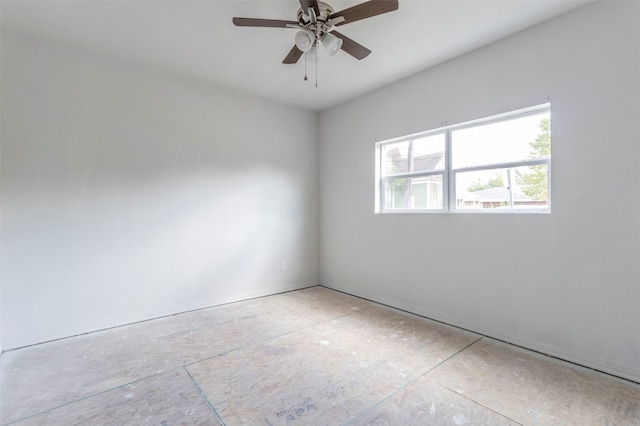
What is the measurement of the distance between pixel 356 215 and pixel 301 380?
242cm

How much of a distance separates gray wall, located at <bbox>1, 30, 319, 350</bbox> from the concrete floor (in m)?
0.48

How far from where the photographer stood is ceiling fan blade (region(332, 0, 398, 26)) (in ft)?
5.89

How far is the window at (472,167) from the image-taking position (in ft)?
8.27

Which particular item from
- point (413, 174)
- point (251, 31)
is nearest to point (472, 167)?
point (413, 174)

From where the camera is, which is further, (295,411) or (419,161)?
(419,161)

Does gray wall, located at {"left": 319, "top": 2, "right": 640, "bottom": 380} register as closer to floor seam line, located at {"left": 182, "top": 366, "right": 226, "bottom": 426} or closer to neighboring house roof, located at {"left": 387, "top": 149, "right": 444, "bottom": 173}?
neighboring house roof, located at {"left": 387, "top": 149, "right": 444, "bottom": 173}

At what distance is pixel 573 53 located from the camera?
2.28 metres

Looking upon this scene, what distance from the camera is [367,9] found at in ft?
6.15

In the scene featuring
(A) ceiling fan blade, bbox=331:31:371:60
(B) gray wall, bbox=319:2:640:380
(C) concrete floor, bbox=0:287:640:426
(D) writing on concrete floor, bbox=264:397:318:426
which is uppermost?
(A) ceiling fan blade, bbox=331:31:371:60

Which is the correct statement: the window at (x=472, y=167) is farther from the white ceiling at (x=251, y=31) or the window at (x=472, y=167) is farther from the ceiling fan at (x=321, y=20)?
the ceiling fan at (x=321, y=20)

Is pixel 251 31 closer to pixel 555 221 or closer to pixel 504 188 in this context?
pixel 504 188

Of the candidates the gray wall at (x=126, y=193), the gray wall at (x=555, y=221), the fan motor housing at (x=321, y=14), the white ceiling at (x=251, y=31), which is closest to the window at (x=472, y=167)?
the gray wall at (x=555, y=221)

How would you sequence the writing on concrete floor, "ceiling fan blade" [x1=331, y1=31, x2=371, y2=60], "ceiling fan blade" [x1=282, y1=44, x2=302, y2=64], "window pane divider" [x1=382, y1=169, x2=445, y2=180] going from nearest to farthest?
the writing on concrete floor < "ceiling fan blade" [x1=331, y1=31, x2=371, y2=60] < "ceiling fan blade" [x1=282, y1=44, x2=302, y2=64] < "window pane divider" [x1=382, y1=169, x2=445, y2=180]

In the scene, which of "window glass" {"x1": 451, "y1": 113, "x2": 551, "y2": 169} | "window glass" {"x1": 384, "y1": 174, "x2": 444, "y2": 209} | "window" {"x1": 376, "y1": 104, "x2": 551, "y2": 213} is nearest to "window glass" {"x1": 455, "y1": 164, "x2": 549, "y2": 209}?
"window" {"x1": 376, "y1": 104, "x2": 551, "y2": 213}
